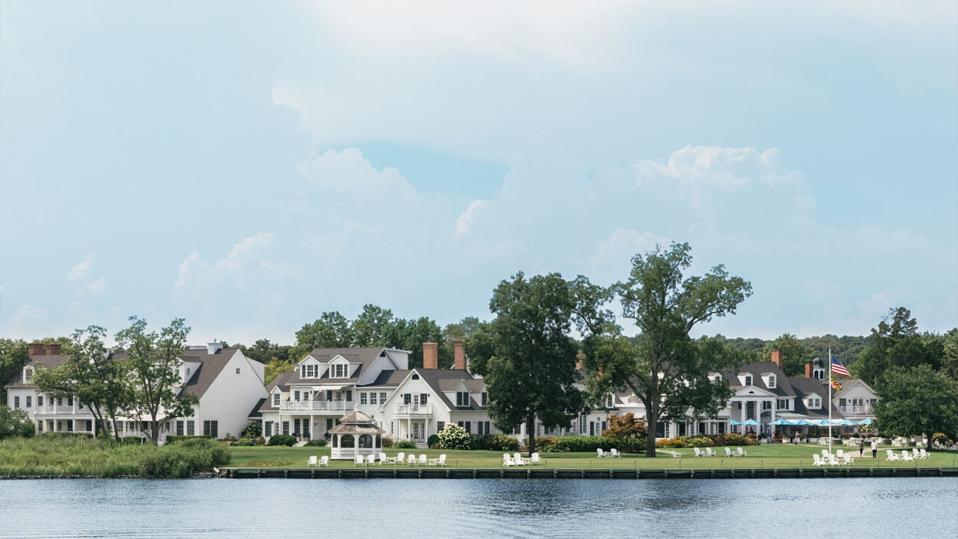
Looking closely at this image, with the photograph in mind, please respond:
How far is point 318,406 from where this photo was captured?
10225 centimetres

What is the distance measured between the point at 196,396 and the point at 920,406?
52.5 m

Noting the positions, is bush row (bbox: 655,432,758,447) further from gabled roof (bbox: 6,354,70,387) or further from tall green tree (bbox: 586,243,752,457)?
gabled roof (bbox: 6,354,70,387)

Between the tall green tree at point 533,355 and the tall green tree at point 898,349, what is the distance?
54.8 meters

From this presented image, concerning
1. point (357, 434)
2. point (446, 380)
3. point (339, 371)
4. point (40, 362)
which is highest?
point (40, 362)

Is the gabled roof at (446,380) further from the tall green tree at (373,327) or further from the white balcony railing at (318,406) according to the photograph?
the tall green tree at (373,327)

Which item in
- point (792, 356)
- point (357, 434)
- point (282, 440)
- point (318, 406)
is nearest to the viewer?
point (357, 434)

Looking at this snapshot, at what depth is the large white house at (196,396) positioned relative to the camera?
4048 inches

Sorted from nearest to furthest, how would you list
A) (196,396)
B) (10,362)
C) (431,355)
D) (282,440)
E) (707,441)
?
(282,440) → (707,441) → (196,396) → (431,355) → (10,362)

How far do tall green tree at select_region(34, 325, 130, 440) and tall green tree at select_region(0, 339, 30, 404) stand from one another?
1085 inches

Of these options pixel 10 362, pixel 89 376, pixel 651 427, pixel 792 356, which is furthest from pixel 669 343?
pixel 792 356

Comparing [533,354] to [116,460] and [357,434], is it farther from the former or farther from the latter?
[116,460]

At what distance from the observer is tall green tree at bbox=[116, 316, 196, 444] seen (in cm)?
8950

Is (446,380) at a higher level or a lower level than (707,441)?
higher

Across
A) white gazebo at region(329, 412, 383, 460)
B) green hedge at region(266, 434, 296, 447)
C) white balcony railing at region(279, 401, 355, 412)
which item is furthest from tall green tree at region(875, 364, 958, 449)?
green hedge at region(266, 434, 296, 447)
